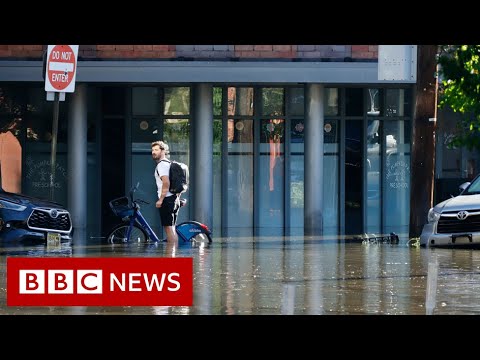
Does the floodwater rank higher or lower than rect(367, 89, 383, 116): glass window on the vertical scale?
lower

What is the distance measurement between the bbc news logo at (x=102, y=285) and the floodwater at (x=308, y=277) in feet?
0.69

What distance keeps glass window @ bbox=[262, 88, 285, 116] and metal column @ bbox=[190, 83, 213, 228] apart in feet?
6.17

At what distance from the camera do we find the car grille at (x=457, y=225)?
69.2ft

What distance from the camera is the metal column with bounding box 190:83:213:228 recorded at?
28875mm

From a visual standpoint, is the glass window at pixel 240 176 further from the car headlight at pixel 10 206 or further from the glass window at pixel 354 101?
the car headlight at pixel 10 206

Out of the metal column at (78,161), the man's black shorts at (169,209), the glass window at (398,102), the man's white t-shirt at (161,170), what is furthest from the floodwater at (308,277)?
the glass window at (398,102)

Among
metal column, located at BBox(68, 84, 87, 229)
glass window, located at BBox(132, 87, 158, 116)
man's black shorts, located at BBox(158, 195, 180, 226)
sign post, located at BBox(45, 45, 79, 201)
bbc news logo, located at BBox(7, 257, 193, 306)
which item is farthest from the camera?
glass window, located at BBox(132, 87, 158, 116)

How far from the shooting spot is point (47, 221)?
2119cm

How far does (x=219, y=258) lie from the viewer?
19.3m

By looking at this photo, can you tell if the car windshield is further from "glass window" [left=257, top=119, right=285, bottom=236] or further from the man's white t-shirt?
"glass window" [left=257, top=119, right=285, bottom=236]

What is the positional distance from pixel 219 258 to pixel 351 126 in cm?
1195

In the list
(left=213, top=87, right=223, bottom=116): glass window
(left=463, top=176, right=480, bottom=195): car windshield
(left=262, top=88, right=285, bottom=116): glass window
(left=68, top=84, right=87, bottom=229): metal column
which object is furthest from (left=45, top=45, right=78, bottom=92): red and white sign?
(left=262, top=88, right=285, bottom=116): glass window

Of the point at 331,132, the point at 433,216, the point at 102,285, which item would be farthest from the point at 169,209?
the point at 331,132
